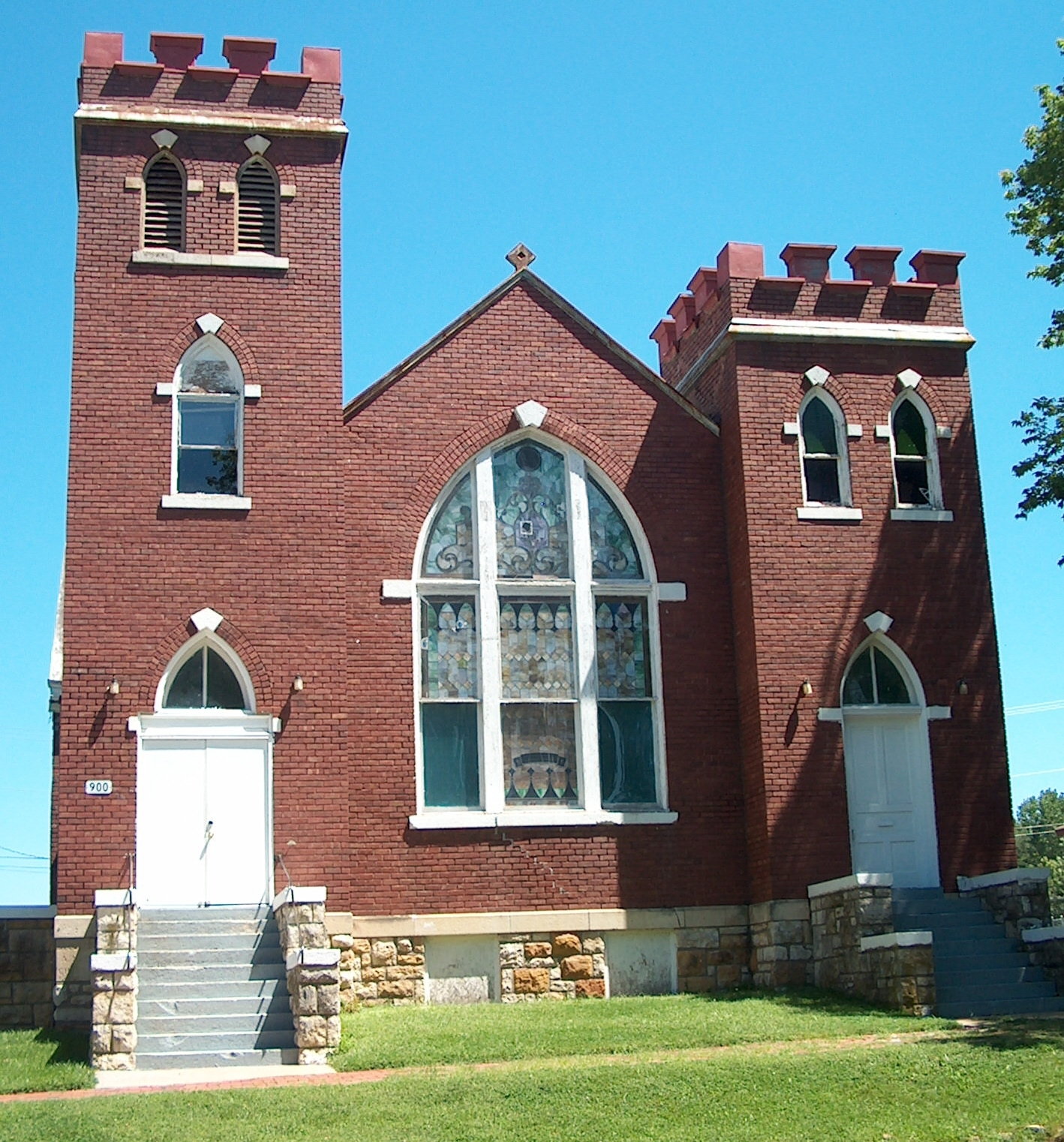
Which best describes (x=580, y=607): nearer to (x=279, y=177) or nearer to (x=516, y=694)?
(x=516, y=694)

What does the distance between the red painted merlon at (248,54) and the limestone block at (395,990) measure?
33.8 feet

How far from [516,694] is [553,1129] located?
781 cm

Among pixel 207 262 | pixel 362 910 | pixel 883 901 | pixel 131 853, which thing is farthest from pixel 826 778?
pixel 207 262

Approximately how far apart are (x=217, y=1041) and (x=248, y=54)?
11.0m

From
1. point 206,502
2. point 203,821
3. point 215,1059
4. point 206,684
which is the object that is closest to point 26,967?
point 203,821

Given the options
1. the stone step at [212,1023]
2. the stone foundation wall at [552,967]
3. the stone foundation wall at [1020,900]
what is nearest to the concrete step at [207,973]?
the stone step at [212,1023]

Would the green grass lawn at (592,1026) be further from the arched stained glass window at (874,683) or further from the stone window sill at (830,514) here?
the stone window sill at (830,514)

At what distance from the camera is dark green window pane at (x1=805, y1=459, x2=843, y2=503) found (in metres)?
20.1

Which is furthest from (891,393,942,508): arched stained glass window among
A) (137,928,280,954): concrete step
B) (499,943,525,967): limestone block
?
(137,928,280,954): concrete step

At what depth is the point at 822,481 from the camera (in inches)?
792

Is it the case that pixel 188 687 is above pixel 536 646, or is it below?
below

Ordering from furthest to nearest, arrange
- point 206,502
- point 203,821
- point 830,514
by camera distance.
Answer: point 830,514 < point 206,502 < point 203,821

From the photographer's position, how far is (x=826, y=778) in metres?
19.0

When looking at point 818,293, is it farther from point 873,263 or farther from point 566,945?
point 566,945
